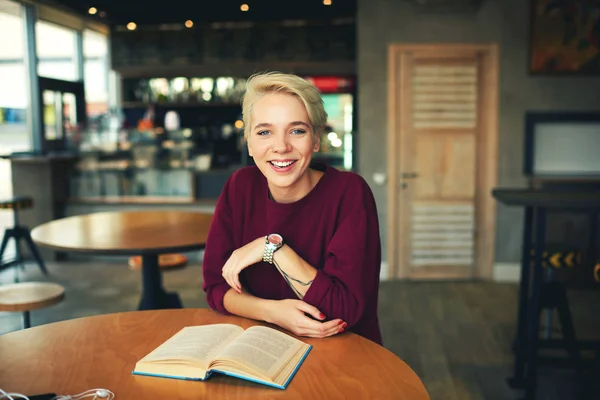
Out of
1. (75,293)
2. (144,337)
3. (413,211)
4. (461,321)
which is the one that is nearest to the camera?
(144,337)

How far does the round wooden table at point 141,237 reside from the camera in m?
2.49

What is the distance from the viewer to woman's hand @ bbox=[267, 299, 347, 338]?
1.32m

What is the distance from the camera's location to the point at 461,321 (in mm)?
3912

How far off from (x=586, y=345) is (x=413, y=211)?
7.39ft

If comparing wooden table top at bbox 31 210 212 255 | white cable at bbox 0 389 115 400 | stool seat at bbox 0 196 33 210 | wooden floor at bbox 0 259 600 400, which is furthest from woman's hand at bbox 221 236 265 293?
stool seat at bbox 0 196 33 210

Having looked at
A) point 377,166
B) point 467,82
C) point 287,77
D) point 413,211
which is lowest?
point 413,211

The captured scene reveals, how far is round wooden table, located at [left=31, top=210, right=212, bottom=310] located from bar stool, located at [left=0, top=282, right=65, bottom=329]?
0.28 meters

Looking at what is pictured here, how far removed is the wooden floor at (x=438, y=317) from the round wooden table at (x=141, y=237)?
3.84 ft

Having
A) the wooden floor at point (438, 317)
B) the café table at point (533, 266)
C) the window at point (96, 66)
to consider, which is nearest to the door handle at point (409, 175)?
the wooden floor at point (438, 317)

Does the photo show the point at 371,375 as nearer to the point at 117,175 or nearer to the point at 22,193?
the point at 117,175

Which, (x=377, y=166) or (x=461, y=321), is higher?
(x=377, y=166)

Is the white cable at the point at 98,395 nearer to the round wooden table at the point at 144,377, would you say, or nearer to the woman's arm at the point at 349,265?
the round wooden table at the point at 144,377

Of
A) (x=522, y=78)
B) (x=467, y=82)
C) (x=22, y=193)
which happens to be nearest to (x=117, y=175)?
(x=22, y=193)

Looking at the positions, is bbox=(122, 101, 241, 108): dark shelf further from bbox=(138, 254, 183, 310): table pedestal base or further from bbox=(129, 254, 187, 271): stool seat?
bbox=(138, 254, 183, 310): table pedestal base
